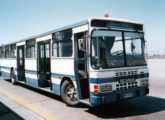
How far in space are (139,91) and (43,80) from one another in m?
4.95

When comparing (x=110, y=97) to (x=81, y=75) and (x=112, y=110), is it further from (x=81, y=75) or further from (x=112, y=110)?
(x=81, y=75)

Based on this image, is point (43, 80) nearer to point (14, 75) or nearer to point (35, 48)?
point (35, 48)

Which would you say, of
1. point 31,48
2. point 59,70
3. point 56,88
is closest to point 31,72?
point 31,48

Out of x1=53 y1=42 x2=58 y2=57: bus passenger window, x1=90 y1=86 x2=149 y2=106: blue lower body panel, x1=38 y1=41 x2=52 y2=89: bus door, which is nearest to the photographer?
x1=90 y1=86 x2=149 y2=106: blue lower body panel

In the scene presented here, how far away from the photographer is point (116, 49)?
614 cm

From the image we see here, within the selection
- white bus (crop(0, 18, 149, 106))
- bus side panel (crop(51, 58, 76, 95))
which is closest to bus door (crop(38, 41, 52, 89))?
white bus (crop(0, 18, 149, 106))

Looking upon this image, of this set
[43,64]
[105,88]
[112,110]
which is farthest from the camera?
[43,64]

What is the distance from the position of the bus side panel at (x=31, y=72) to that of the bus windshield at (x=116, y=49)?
481 cm

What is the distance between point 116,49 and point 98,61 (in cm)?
88

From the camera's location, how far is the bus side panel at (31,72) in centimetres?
969

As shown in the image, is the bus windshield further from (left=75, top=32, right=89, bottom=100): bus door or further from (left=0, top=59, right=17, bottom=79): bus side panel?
(left=0, top=59, right=17, bottom=79): bus side panel

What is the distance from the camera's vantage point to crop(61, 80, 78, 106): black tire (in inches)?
274

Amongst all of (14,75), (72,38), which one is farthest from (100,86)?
(14,75)

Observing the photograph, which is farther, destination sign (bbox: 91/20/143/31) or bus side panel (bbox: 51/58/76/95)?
bus side panel (bbox: 51/58/76/95)
